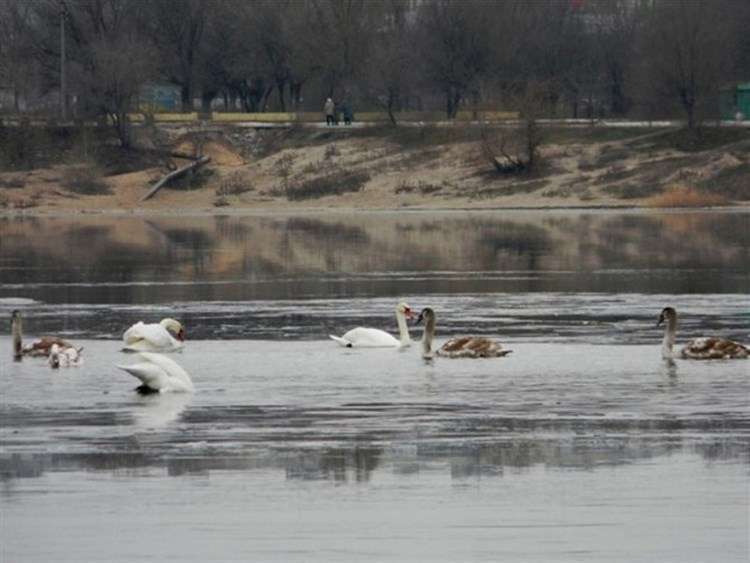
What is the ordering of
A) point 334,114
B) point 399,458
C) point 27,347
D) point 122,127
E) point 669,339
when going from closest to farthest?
point 399,458 < point 669,339 < point 27,347 < point 122,127 < point 334,114

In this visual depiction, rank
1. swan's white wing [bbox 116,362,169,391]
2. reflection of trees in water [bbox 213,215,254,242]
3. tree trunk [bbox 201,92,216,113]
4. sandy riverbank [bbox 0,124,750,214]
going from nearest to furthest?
swan's white wing [bbox 116,362,169,391], reflection of trees in water [bbox 213,215,254,242], sandy riverbank [bbox 0,124,750,214], tree trunk [bbox 201,92,216,113]

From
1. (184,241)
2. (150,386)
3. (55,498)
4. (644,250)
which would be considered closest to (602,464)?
(55,498)

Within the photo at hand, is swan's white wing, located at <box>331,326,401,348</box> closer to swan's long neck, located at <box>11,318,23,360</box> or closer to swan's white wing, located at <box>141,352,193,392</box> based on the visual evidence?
swan's long neck, located at <box>11,318,23,360</box>

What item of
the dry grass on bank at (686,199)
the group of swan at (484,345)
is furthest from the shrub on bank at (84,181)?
the group of swan at (484,345)

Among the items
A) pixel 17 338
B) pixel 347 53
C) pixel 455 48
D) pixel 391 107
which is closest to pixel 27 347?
pixel 17 338

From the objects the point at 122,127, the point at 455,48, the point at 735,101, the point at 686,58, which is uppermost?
the point at 455,48

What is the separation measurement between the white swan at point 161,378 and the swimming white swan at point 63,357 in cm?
210

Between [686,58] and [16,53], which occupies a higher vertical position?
[16,53]

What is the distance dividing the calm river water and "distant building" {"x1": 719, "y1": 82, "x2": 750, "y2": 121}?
125 feet

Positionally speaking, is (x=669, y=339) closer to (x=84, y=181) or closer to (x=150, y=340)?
(x=150, y=340)

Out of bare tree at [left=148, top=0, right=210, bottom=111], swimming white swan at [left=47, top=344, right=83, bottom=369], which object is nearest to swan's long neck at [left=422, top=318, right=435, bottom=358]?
swimming white swan at [left=47, top=344, right=83, bottom=369]

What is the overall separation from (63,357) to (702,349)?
232 inches

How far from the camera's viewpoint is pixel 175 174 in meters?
65.1

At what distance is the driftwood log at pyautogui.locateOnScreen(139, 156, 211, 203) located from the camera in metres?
63.4
